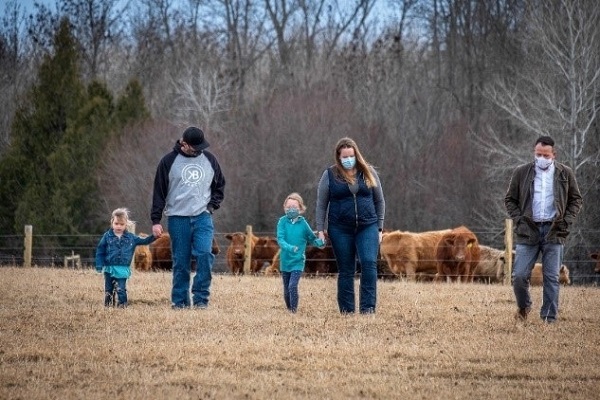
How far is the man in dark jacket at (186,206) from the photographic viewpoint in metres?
13.4

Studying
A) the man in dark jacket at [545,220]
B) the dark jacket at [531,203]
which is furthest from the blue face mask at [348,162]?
the man in dark jacket at [545,220]

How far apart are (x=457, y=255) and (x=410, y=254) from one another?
1.24 m

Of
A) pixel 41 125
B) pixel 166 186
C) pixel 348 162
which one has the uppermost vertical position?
pixel 41 125

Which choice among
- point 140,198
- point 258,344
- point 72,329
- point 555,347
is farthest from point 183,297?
point 140,198

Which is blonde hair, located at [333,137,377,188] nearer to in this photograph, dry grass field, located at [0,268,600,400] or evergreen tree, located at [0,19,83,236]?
dry grass field, located at [0,268,600,400]

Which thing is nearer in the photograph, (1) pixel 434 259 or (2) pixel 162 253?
(1) pixel 434 259

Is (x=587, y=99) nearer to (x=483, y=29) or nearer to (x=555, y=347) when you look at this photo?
(x=483, y=29)

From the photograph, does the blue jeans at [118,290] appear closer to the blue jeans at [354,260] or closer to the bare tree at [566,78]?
the blue jeans at [354,260]

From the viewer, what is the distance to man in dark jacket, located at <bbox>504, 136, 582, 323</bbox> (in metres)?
12.1

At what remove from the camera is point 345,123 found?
45.3m

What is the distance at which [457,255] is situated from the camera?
82.6 ft

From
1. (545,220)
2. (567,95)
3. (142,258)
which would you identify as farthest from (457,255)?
(567,95)

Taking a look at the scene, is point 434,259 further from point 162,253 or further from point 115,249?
point 115,249

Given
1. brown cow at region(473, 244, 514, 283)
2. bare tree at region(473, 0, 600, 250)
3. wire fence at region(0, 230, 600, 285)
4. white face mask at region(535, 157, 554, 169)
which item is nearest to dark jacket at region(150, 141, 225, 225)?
white face mask at region(535, 157, 554, 169)
